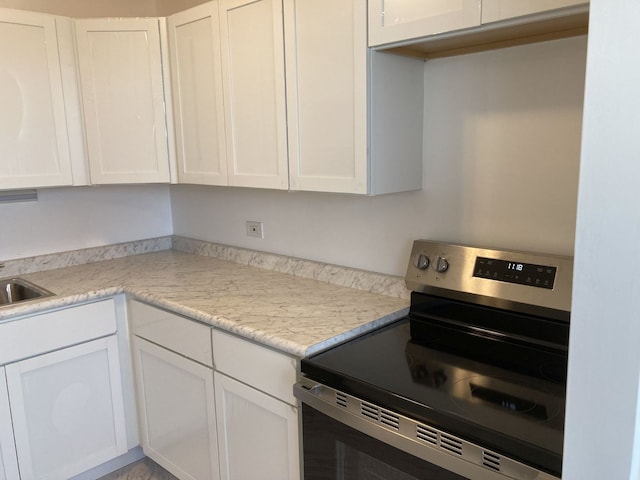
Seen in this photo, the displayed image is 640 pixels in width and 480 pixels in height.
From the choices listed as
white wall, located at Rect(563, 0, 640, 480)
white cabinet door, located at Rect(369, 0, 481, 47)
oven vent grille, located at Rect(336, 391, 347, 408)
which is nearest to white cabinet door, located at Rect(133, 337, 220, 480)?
oven vent grille, located at Rect(336, 391, 347, 408)

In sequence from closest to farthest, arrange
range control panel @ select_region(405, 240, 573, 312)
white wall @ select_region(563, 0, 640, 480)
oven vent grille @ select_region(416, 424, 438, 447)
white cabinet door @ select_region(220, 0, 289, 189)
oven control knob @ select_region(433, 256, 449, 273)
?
white wall @ select_region(563, 0, 640, 480) → oven vent grille @ select_region(416, 424, 438, 447) → range control panel @ select_region(405, 240, 573, 312) → oven control knob @ select_region(433, 256, 449, 273) → white cabinet door @ select_region(220, 0, 289, 189)

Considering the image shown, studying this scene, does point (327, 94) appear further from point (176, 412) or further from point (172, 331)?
point (176, 412)

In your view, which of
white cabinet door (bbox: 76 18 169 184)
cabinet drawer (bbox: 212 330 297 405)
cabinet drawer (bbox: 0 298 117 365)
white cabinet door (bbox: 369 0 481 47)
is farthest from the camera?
white cabinet door (bbox: 76 18 169 184)

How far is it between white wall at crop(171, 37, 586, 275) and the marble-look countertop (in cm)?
23

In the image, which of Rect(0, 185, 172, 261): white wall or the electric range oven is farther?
Rect(0, 185, 172, 261): white wall

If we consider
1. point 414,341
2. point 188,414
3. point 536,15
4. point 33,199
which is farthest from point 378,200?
point 33,199

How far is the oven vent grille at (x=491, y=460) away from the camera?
1.05 m

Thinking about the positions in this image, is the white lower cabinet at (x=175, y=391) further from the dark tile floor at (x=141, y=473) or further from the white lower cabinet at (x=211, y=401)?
the dark tile floor at (x=141, y=473)

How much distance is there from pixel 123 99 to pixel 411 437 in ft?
6.55

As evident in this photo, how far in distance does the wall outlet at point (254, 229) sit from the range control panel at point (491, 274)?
0.96 m

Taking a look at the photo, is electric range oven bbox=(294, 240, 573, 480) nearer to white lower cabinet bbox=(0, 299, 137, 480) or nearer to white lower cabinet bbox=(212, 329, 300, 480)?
white lower cabinet bbox=(212, 329, 300, 480)

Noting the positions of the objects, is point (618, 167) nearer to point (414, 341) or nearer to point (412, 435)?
point (412, 435)

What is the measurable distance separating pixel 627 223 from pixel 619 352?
0.17m

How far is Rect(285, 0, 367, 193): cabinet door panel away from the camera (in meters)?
1.60
